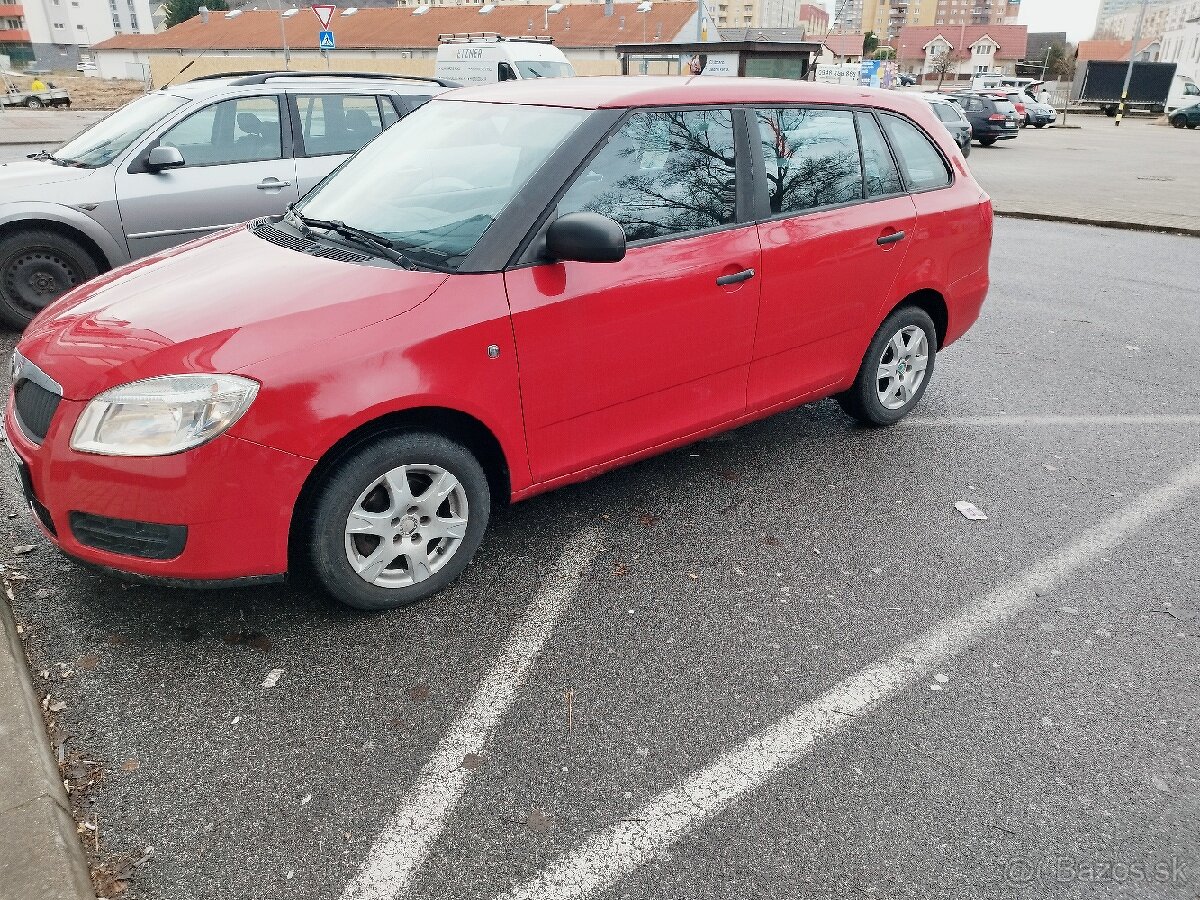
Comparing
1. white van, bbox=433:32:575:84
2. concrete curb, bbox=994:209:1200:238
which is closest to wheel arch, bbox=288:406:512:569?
concrete curb, bbox=994:209:1200:238

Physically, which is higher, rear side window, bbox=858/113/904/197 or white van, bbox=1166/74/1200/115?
rear side window, bbox=858/113/904/197

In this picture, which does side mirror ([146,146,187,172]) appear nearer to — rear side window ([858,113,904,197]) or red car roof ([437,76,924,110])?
red car roof ([437,76,924,110])

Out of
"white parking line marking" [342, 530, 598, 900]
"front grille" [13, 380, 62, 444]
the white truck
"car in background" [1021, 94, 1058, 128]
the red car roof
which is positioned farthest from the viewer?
the white truck

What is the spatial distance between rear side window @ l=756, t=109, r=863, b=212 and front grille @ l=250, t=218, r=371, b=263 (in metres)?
1.86

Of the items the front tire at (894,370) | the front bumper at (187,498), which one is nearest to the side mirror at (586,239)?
the front bumper at (187,498)

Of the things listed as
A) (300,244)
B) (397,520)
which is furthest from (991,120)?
(397,520)

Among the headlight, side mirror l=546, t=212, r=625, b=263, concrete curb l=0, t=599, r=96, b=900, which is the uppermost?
side mirror l=546, t=212, r=625, b=263

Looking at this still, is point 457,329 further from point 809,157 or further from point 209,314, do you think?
point 809,157

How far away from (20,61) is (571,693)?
111m

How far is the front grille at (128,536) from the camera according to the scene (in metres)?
2.83

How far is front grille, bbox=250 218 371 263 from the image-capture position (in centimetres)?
337

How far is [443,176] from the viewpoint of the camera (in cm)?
369

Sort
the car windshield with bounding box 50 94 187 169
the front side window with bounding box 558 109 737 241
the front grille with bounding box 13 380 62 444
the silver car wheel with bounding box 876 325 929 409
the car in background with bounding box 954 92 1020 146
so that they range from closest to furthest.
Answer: the front grille with bounding box 13 380 62 444, the front side window with bounding box 558 109 737 241, the silver car wheel with bounding box 876 325 929 409, the car windshield with bounding box 50 94 187 169, the car in background with bounding box 954 92 1020 146

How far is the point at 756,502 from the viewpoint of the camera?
170 inches
